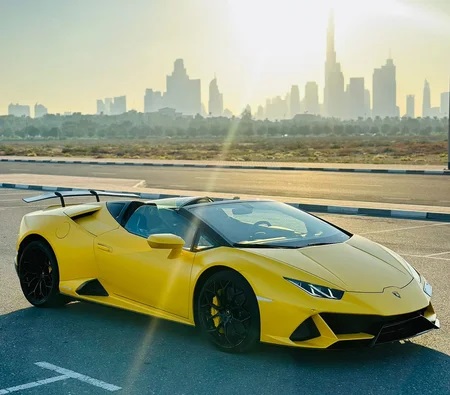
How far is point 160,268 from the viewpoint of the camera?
6.28 m

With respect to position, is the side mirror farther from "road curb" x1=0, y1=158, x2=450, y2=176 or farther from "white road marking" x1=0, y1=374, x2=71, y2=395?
"road curb" x1=0, y1=158, x2=450, y2=176

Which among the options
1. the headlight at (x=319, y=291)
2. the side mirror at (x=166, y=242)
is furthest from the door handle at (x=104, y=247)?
the headlight at (x=319, y=291)

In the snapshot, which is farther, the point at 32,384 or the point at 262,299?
the point at 262,299

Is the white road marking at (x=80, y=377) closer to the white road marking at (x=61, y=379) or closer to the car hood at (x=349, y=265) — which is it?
the white road marking at (x=61, y=379)

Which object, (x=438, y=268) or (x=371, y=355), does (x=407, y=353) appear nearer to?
(x=371, y=355)

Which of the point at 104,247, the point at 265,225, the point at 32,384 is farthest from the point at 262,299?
the point at 104,247

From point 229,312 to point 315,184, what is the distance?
20.3 meters

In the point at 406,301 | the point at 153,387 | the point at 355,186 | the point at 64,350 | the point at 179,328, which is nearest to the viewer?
the point at 153,387

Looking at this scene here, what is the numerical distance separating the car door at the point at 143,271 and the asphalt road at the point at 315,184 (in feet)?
44.0

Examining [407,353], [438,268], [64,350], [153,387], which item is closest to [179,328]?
[64,350]

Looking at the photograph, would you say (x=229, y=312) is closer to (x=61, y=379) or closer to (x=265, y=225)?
(x=265, y=225)

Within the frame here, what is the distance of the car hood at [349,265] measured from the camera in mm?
5594

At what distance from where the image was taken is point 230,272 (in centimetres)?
576

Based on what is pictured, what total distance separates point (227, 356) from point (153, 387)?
0.82 metres
